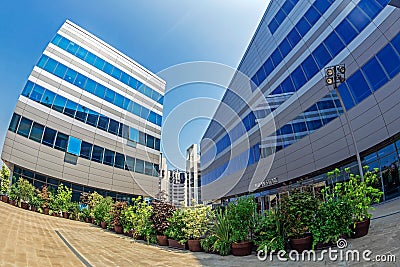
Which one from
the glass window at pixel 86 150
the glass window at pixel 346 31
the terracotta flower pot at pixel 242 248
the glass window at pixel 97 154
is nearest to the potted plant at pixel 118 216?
the terracotta flower pot at pixel 242 248

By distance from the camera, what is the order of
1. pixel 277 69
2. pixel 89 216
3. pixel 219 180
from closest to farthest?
1. pixel 89 216
2. pixel 277 69
3. pixel 219 180

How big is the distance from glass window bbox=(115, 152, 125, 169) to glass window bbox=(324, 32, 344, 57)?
70.8 ft

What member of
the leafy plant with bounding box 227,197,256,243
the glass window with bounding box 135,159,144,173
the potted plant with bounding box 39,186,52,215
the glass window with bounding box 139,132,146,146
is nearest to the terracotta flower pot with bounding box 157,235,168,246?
the leafy plant with bounding box 227,197,256,243

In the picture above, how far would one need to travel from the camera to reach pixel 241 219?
752 centimetres

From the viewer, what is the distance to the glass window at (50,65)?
24398 mm

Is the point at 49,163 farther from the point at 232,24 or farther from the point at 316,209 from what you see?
the point at 316,209

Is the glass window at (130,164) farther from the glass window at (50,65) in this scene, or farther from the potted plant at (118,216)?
the potted plant at (118,216)

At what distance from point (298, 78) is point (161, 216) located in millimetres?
16314

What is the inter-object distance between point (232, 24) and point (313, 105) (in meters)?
8.85

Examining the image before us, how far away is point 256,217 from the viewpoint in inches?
297

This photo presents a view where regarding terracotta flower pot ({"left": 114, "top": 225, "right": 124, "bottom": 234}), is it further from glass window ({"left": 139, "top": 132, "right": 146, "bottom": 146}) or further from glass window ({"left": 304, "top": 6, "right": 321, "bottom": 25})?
glass window ({"left": 139, "top": 132, "right": 146, "bottom": 146})

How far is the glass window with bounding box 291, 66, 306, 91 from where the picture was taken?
67.7 feet

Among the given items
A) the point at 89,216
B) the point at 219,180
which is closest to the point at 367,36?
the point at 89,216

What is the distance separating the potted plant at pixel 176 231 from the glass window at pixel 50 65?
21.4 meters
